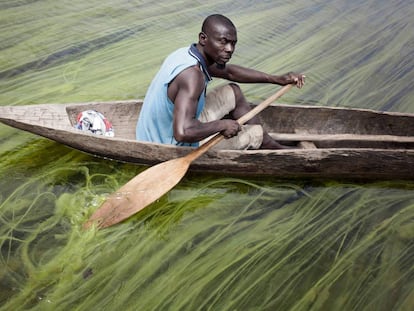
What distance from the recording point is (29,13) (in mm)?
3934

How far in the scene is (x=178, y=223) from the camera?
2299 millimetres

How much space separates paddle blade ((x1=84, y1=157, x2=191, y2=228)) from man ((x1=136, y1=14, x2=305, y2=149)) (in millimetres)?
131

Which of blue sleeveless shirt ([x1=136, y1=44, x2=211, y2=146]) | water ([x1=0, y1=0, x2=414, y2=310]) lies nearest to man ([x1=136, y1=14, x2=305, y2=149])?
blue sleeveless shirt ([x1=136, y1=44, x2=211, y2=146])

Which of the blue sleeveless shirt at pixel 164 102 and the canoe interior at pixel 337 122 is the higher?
the blue sleeveless shirt at pixel 164 102

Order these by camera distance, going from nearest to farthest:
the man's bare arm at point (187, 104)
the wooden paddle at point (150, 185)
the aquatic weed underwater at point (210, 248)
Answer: the aquatic weed underwater at point (210, 248) < the man's bare arm at point (187, 104) < the wooden paddle at point (150, 185)

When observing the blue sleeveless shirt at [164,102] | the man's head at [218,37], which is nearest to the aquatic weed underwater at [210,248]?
the blue sleeveless shirt at [164,102]

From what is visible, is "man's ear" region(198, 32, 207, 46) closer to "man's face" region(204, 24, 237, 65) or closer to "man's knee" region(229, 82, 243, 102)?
"man's face" region(204, 24, 237, 65)

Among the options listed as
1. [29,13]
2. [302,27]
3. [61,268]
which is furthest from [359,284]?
[29,13]

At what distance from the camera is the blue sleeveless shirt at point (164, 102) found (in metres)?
2.19

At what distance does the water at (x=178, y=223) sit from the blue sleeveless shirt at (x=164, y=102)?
249mm

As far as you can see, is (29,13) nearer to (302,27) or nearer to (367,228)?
(302,27)

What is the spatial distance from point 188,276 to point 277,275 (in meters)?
0.38

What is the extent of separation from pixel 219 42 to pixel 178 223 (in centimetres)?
85

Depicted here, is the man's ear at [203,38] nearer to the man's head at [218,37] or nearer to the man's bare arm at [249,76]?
the man's head at [218,37]
